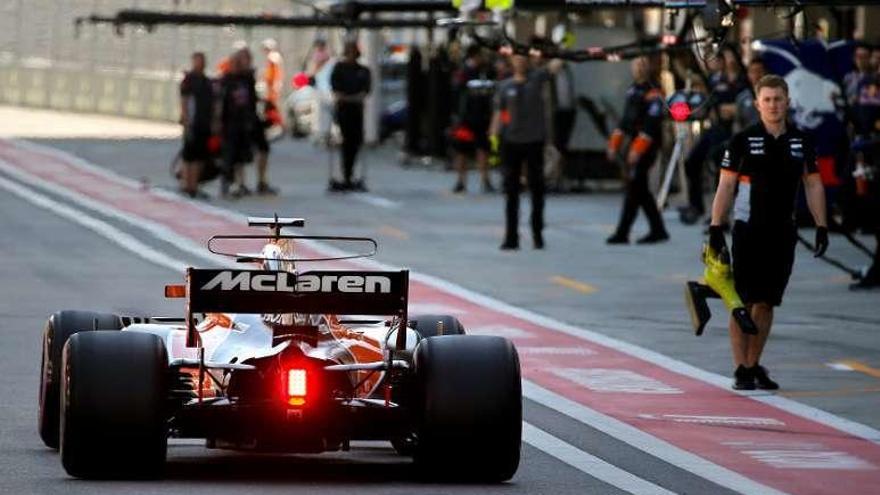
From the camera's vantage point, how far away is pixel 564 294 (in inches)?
854

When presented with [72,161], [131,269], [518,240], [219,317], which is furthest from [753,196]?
[72,161]

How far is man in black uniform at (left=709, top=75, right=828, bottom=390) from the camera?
14.8 meters

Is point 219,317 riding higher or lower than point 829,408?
higher

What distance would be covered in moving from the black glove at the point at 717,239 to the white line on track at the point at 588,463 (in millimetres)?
1864

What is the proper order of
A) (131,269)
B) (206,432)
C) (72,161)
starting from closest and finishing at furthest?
(206,432) → (131,269) → (72,161)

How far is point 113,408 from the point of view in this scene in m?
10.6

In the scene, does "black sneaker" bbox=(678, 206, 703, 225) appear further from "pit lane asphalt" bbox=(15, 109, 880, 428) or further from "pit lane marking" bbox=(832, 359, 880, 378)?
"pit lane marking" bbox=(832, 359, 880, 378)

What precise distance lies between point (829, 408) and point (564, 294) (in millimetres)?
7209

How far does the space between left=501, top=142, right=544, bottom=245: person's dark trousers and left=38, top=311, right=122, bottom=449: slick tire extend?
13.3 m

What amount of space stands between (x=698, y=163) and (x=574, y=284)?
6.44m

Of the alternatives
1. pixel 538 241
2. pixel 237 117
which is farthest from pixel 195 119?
pixel 538 241

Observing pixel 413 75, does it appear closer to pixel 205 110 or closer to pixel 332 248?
pixel 205 110

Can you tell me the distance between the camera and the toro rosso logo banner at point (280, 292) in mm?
11234

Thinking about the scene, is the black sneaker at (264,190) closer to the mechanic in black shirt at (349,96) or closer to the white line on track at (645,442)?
the mechanic in black shirt at (349,96)
